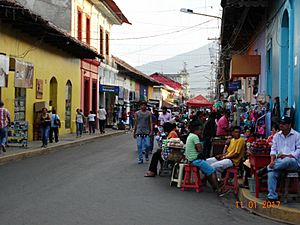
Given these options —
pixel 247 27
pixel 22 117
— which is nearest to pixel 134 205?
pixel 247 27

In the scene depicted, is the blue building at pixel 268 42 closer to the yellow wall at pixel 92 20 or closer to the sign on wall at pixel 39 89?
the sign on wall at pixel 39 89

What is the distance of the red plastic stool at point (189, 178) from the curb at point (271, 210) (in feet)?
4.98

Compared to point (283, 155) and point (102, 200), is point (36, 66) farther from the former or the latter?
point (283, 155)

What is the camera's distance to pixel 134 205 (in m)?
8.38

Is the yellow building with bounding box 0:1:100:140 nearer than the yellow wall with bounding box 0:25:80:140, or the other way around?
the yellow building with bounding box 0:1:100:140

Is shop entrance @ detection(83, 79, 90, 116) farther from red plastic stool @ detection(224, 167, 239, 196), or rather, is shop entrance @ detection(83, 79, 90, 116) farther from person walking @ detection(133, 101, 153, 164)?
red plastic stool @ detection(224, 167, 239, 196)

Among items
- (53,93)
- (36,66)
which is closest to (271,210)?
(36,66)

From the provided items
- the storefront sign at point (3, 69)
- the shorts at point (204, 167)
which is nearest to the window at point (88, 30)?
the storefront sign at point (3, 69)

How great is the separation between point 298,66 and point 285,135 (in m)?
2.52

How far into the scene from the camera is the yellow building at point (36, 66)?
19.0m

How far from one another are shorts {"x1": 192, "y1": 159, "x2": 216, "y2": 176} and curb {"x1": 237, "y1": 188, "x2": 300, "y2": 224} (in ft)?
4.13

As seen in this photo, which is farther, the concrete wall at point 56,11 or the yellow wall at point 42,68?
the concrete wall at point 56,11

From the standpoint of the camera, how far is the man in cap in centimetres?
809

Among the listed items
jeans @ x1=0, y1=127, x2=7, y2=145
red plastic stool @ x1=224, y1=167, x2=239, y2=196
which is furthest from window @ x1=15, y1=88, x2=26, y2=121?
red plastic stool @ x1=224, y1=167, x2=239, y2=196
